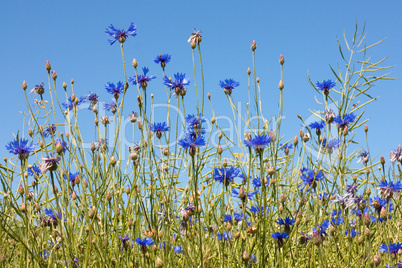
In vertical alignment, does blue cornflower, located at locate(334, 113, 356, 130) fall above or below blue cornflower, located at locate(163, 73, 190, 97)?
below

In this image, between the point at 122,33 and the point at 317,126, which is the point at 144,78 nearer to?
the point at 122,33

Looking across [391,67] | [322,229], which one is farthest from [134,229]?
[391,67]

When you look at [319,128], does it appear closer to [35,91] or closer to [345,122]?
[345,122]

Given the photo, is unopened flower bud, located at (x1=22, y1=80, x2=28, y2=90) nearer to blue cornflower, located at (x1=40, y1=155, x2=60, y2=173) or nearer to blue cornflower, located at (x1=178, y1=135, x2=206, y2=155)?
blue cornflower, located at (x1=40, y1=155, x2=60, y2=173)

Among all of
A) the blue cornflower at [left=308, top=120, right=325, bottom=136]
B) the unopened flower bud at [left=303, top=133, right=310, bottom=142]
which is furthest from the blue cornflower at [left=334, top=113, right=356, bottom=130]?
the unopened flower bud at [left=303, top=133, right=310, bottom=142]

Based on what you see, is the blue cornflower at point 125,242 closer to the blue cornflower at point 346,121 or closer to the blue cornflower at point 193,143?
the blue cornflower at point 193,143

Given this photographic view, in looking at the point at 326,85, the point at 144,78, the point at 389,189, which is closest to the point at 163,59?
the point at 144,78

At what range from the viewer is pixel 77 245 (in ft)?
6.09

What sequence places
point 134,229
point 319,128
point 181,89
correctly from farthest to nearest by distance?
1. point 319,128
2. point 181,89
3. point 134,229

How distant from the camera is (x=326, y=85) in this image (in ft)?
7.88

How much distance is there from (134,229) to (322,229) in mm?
771

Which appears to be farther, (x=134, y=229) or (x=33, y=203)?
(x=33, y=203)

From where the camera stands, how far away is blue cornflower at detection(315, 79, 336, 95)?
238 cm

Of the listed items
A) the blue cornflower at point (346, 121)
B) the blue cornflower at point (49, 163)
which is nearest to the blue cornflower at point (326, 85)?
the blue cornflower at point (346, 121)
